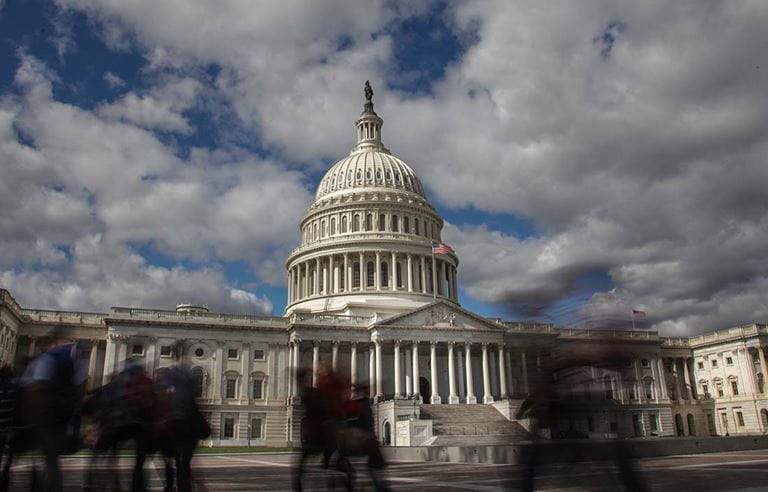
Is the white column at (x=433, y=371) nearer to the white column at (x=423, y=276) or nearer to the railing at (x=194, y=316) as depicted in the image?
the white column at (x=423, y=276)

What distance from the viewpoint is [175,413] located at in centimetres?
1019

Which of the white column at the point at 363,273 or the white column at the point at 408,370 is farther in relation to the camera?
the white column at the point at 363,273

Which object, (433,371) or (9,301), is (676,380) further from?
(9,301)

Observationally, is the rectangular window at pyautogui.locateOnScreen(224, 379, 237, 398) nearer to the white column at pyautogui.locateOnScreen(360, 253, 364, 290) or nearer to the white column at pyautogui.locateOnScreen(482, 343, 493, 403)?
the white column at pyautogui.locateOnScreen(360, 253, 364, 290)

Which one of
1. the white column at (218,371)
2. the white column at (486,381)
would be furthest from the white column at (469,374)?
the white column at (218,371)

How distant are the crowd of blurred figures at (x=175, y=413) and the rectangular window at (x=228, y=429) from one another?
202 ft

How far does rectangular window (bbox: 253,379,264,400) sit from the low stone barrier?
38736mm

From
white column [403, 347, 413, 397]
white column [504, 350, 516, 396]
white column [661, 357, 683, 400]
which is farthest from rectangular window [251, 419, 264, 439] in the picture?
white column [661, 357, 683, 400]

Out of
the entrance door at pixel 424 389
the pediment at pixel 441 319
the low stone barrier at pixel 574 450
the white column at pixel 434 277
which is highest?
the white column at pixel 434 277

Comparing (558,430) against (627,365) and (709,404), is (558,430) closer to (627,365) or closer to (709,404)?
(627,365)

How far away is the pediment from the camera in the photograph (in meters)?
73.5

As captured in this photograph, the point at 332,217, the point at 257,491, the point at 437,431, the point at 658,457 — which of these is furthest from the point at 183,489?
the point at 332,217

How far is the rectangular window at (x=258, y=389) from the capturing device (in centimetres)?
7231

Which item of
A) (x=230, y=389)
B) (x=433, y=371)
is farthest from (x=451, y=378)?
(x=230, y=389)
